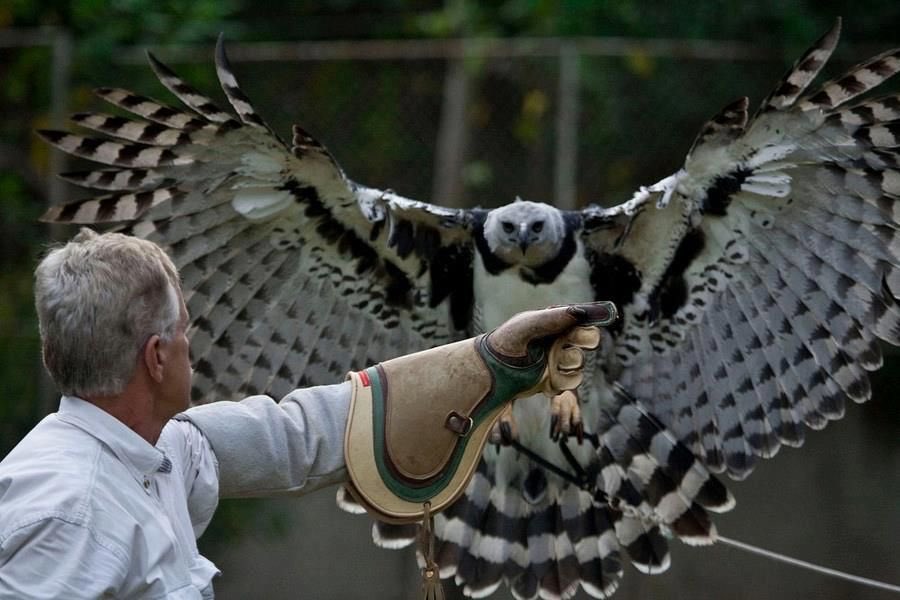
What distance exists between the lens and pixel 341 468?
2611 millimetres

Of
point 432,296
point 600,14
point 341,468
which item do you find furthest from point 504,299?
point 600,14

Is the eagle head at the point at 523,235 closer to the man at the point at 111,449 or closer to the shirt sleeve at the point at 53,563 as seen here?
the man at the point at 111,449

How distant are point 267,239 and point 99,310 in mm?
2377

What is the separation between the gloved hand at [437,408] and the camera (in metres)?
2.56

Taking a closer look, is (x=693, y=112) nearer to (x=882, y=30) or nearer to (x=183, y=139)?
(x=882, y=30)

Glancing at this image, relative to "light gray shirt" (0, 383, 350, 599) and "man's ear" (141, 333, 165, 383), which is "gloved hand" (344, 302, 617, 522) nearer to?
"light gray shirt" (0, 383, 350, 599)

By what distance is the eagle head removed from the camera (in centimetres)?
445

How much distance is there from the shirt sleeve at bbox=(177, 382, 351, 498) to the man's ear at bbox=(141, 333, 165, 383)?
418 mm

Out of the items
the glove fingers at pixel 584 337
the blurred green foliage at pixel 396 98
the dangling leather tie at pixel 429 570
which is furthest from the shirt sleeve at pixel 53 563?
the blurred green foliage at pixel 396 98

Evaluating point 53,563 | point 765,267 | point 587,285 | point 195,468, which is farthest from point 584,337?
point 587,285

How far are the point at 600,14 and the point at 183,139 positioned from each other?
3396 mm

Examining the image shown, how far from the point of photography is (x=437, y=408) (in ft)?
8.45

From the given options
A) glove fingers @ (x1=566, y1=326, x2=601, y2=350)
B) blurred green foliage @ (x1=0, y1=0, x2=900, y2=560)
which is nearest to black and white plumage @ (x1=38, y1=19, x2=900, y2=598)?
glove fingers @ (x1=566, y1=326, x2=601, y2=350)

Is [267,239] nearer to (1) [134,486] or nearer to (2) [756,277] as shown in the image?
(2) [756,277]
